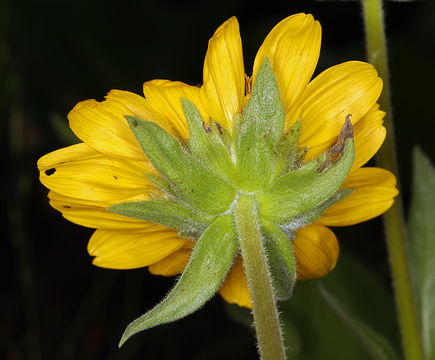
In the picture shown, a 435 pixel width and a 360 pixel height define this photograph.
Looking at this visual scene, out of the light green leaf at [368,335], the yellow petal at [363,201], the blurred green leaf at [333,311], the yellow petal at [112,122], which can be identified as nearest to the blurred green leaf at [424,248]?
the blurred green leaf at [333,311]

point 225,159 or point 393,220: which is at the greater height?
point 225,159

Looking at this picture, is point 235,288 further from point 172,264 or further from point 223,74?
point 223,74

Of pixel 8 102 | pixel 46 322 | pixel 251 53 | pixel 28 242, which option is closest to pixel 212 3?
pixel 251 53

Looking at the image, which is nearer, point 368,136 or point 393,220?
point 368,136

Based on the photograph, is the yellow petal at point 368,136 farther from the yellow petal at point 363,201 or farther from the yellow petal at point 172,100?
the yellow petal at point 172,100

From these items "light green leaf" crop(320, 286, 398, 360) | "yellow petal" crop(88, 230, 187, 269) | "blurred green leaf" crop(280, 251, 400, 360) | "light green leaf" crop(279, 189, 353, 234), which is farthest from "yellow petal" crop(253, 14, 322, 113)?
"blurred green leaf" crop(280, 251, 400, 360)

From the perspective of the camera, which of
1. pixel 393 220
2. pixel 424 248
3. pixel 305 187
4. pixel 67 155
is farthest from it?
pixel 424 248

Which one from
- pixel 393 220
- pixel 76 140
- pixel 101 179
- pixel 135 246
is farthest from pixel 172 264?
pixel 76 140
